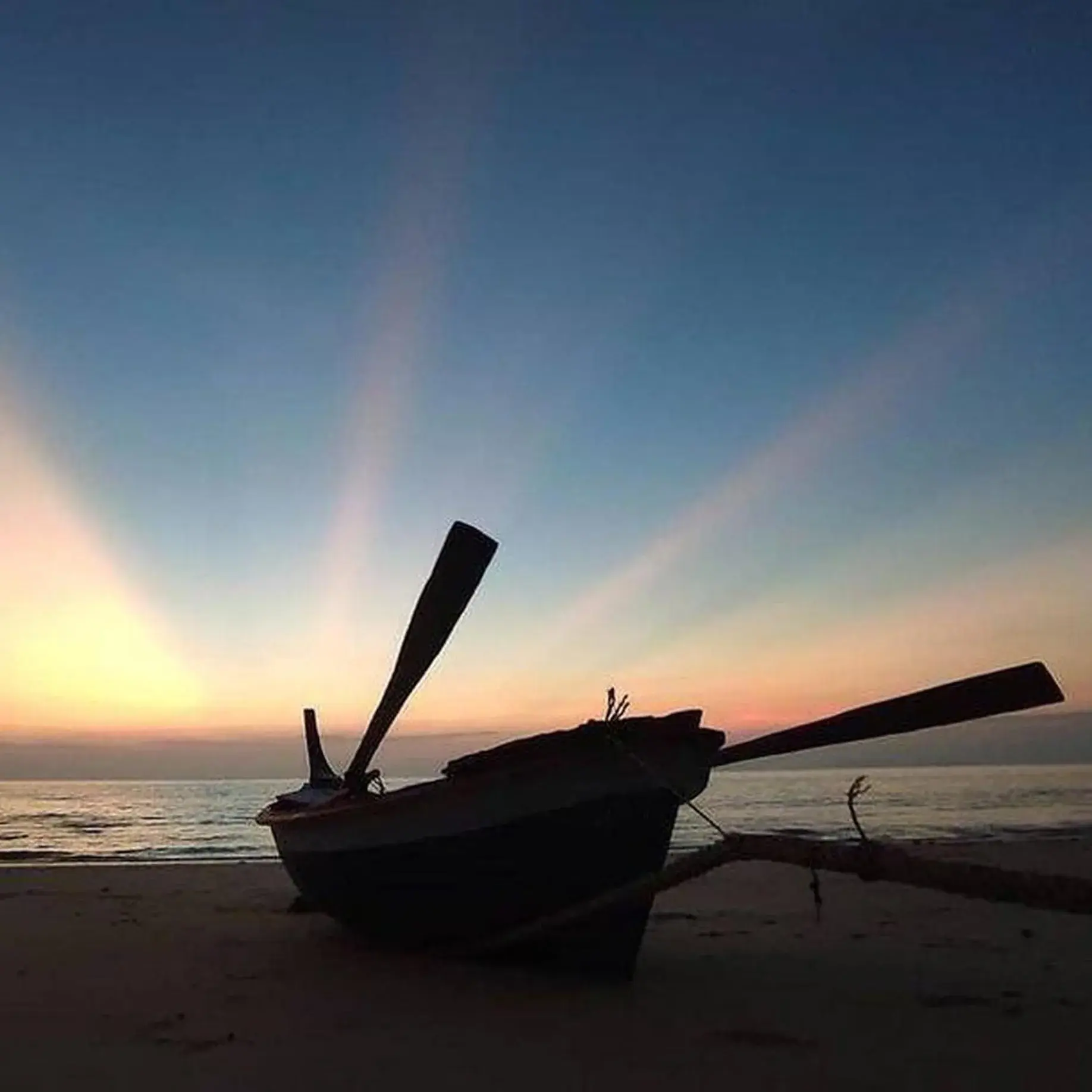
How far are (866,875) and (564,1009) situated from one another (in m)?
2.12

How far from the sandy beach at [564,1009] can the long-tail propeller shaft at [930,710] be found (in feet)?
4.91

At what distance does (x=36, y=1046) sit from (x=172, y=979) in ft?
6.09

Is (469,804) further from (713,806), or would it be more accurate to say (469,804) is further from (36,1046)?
(713,806)

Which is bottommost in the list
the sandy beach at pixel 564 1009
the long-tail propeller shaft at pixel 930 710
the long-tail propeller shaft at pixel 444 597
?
the sandy beach at pixel 564 1009

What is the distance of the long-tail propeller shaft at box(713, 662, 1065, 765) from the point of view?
15.5ft

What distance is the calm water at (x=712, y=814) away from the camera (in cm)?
2408

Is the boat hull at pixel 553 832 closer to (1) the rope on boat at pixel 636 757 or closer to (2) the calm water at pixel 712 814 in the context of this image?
(1) the rope on boat at pixel 636 757

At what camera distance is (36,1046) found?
5.05 m

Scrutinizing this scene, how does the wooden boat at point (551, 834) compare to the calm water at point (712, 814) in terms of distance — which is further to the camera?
the calm water at point (712, 814)

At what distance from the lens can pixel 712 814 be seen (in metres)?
36.2

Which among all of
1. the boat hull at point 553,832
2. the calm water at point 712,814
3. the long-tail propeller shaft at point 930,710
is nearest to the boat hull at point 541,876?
the boat hull at point 553,832

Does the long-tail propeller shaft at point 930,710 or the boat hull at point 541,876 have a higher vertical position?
the long-tail propeller shaft at point 930,710

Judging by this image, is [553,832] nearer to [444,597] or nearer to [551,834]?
[551,834]

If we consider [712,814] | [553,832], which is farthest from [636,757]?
[712,814]
